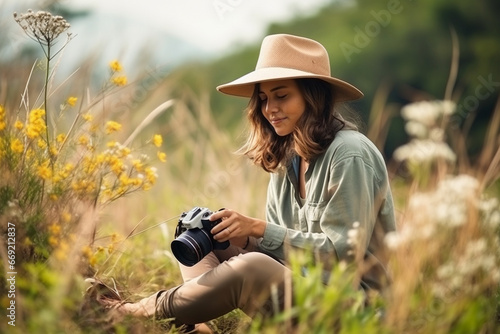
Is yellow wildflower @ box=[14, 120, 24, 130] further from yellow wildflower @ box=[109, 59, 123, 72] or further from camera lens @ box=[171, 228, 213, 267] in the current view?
camera lens @ box=[171, 228, 213, 267]

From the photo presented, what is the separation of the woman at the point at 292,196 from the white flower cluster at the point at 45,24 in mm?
622

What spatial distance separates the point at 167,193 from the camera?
4711 mm

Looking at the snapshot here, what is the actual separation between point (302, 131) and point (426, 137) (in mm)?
435

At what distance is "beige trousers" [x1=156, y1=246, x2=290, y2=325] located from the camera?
231 cm

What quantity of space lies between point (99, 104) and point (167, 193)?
6.20 feet

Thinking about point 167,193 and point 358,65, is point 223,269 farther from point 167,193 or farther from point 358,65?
point 358,65

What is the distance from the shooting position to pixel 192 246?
245cm

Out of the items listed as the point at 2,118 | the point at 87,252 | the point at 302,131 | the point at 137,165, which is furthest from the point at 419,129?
the point at 2,118

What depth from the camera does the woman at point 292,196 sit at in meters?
2.37

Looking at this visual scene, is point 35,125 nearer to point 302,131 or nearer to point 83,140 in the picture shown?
point 83,140

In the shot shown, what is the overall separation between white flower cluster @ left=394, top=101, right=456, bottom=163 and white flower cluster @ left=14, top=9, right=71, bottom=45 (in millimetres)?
1082

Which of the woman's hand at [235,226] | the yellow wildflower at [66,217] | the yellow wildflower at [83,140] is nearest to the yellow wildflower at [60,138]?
the yellow wildflower at [83,140]

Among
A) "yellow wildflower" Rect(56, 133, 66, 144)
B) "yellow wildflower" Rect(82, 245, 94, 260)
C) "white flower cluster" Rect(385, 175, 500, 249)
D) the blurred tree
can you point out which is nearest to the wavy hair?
"white flower cluster" Rect(385, 175, 500, 249)

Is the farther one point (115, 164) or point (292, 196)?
point (292, 196)
